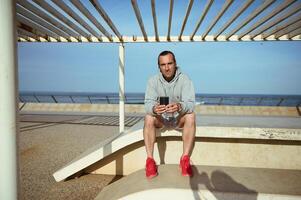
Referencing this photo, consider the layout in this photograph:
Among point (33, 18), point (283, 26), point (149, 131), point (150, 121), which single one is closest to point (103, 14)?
point (33, 18)

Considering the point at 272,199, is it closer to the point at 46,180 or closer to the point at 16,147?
the point at 16,147

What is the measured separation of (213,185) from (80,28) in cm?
380

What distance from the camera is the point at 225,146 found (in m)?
3.53

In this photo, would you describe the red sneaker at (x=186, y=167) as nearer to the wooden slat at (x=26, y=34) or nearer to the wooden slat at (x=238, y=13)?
the wooden slat at (x=238, y=13)

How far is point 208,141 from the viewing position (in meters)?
3.56

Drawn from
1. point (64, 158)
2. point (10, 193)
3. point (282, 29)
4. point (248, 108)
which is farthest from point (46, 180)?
point (248, 108)

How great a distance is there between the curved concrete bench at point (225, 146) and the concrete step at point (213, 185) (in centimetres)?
28

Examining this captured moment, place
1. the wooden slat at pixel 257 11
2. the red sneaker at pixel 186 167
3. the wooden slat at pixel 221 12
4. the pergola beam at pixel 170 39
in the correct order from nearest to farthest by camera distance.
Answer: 1. the red sneaker at pixel 186 167
2. the wooden slat at pixel 257 11
3. the wooden slat at pixel 221 12
4. the pergola beam at pixel 170 39

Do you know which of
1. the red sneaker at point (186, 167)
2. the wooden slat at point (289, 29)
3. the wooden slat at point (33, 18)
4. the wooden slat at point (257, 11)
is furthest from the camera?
the wooden slat at point (289, 29)

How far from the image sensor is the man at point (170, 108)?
2.94 metres

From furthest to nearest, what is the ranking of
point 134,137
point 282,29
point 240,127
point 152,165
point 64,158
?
1. point 64,158
2. point 282,29
3. point 134,137
4. point 240,127
5. point 152,165

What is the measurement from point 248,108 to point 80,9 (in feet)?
35.9

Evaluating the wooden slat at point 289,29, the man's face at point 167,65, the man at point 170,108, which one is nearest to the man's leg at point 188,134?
the man at point 170,108

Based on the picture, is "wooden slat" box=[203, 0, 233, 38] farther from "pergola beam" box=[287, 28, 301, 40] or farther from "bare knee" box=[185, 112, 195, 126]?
"pergola beam" box=[287, 28, 301, 40]
